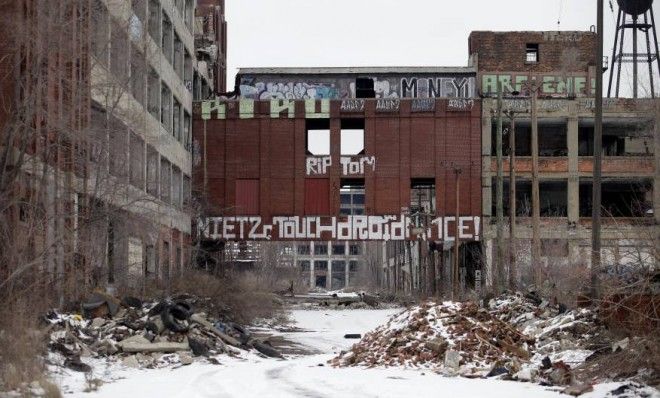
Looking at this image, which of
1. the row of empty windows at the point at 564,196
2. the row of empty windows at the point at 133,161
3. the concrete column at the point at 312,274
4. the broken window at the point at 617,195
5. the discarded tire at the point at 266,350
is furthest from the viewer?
the concrete column at the point at 312,274

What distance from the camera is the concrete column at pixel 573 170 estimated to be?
52.0 meters

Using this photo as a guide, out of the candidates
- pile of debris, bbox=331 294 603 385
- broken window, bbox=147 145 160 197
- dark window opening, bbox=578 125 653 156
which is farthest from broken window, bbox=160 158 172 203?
dark window opening, bbox=578 125 653 156

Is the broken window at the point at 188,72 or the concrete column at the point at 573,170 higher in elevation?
the broken window at the point at 188,72

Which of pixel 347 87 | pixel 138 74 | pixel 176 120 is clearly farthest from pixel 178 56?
pixel 138 74

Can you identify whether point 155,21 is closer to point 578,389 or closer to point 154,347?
point 154,347

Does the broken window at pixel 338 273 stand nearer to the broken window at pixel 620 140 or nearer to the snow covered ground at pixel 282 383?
the broken window at pixel 620 140

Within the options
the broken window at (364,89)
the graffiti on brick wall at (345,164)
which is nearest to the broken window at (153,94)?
the graffiti on brick wall at (345,164)

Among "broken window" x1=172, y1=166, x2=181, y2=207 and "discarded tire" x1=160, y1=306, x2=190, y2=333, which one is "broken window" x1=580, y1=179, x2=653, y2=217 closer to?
"broken window" x1=172, y1=166, x2=181, y2=207

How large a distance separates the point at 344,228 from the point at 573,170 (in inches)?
544

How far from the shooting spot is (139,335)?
798 inches

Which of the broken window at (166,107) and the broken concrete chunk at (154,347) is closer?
the broken concrete chunk at (154,347)

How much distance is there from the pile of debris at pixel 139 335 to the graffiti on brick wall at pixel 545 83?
39.2 m

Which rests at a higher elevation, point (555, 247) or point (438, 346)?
point (555, 247)

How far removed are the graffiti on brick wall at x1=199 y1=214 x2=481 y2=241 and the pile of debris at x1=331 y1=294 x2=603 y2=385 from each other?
2769cm
